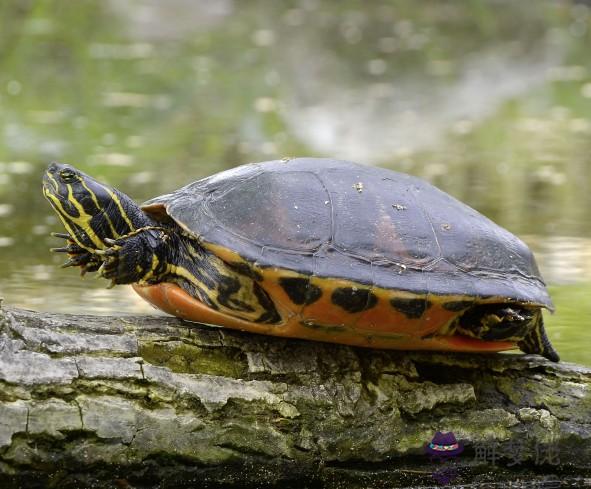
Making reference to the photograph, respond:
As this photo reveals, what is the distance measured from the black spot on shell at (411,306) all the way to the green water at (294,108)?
124cm

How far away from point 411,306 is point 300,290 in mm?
304

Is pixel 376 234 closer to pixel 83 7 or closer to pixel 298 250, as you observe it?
pixel 298 250

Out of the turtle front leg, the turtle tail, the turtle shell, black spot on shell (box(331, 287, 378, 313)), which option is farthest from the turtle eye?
the turtle tail

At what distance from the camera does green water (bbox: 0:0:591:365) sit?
5.55 meters

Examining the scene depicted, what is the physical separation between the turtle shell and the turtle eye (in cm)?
27

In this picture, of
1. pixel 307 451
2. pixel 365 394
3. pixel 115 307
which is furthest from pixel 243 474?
pixel 115 307

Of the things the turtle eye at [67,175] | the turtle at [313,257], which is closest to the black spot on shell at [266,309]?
the turtle at [313,257]

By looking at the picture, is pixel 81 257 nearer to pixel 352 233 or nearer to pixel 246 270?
pixel 246 270

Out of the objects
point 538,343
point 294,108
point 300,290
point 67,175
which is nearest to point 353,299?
point 300,290

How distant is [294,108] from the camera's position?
9.45 m

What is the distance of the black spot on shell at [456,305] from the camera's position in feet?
8.82

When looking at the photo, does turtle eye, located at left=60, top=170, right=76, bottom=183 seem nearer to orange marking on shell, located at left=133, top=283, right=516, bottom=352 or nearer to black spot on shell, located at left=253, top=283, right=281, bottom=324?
orange marking on shell, located at left=133, top=283, right=516, bottom=352

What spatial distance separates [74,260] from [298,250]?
0.63 m

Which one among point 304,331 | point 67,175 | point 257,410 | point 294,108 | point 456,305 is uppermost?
point 294,108
